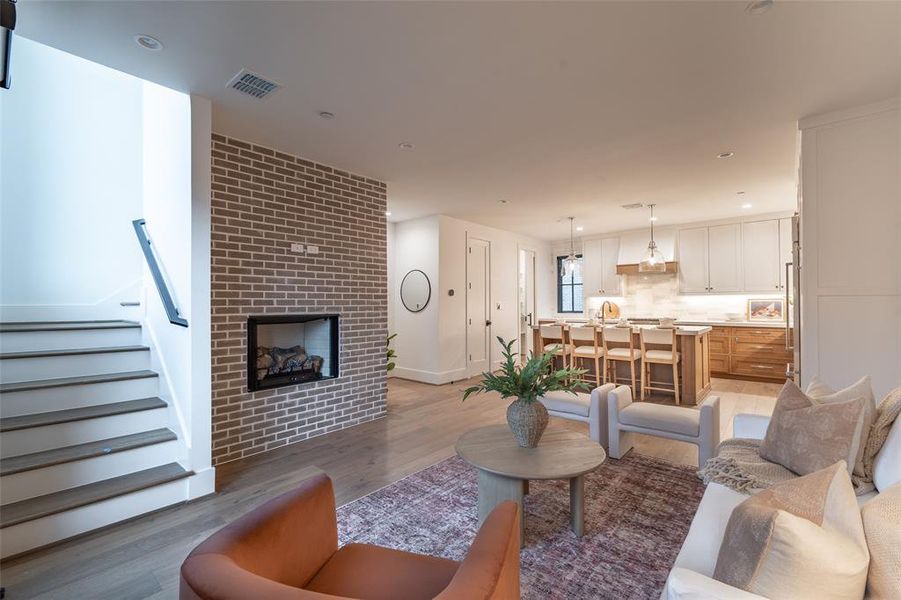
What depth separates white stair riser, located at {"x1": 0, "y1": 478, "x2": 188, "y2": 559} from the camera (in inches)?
78.6

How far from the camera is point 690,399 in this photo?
191 inches

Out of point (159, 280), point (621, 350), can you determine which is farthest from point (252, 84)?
point (621, 350)

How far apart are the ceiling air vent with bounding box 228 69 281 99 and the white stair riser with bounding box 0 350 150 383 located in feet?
6.99

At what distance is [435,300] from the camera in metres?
5.95

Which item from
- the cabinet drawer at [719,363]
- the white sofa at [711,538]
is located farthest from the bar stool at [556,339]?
the white sofa at [711,538]

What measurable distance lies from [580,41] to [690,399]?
4.40 m

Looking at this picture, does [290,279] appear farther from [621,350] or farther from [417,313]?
[621,350]

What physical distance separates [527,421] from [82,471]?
260 centimetres

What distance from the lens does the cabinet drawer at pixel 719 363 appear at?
631cm

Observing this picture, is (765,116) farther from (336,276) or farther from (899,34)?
(336,276)

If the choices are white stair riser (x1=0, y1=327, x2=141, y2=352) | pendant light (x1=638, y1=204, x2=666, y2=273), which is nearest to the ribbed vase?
white stair riser (x1=0, y1=327, x2=141, y2=352)

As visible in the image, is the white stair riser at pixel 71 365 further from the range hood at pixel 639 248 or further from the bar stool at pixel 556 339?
the range hood at pixel 639 248

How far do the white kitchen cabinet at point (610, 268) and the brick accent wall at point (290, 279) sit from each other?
5.04m

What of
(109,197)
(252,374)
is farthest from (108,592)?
(109,197)
